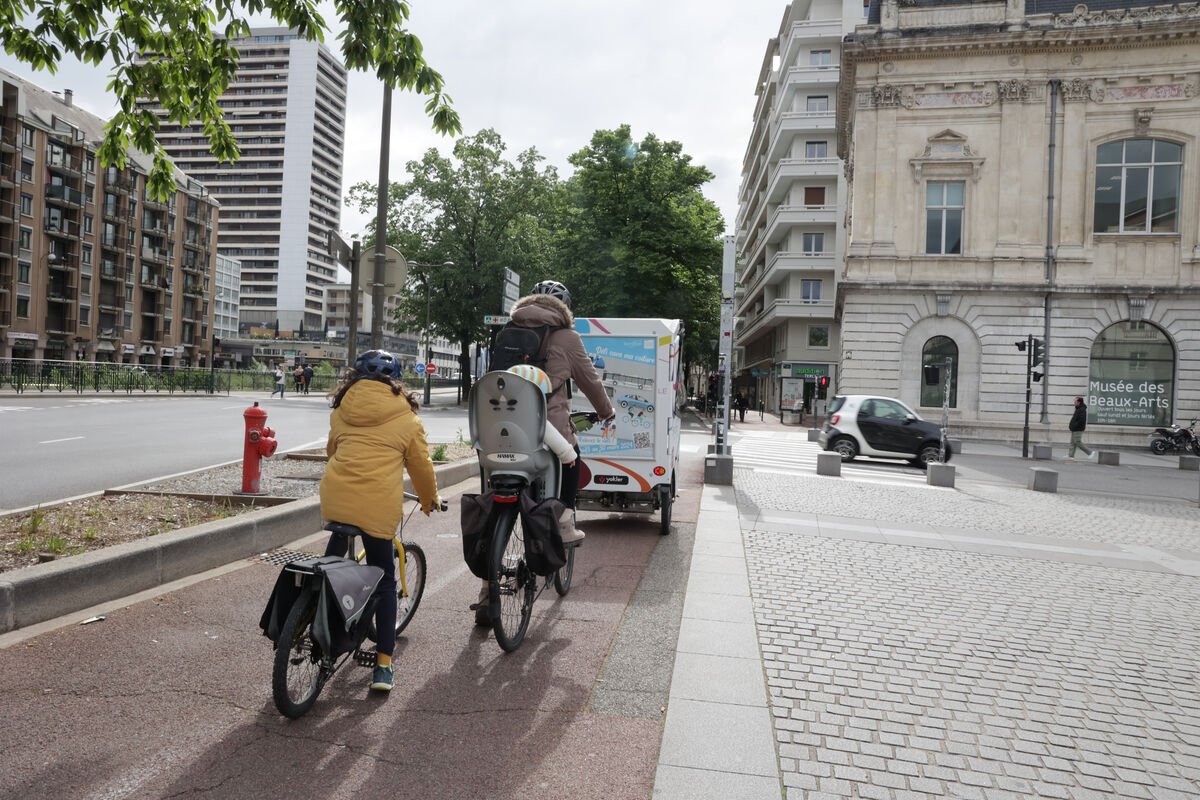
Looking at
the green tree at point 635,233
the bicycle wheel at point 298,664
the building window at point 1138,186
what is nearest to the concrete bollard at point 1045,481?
the bicycle wheel at point 298,664

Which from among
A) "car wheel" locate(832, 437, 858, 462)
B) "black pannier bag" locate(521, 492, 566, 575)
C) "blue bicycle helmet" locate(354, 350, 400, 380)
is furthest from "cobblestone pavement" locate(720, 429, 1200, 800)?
"car wheel" locate(832, 437, 858, 462)

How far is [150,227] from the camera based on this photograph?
226 feet

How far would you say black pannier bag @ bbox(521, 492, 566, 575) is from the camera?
4.05m

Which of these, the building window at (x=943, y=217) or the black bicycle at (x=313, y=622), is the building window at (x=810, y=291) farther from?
the black bicycle at (x=313, y=622)

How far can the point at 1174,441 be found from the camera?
25.8 m

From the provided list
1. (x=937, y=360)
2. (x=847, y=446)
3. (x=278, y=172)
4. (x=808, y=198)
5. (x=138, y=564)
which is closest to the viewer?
(x=138, y=564)

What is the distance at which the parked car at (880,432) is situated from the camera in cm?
1842

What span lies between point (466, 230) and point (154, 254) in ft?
133

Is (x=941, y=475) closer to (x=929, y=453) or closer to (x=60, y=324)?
(x=929, y=453)

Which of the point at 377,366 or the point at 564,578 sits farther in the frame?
the point at 564,578

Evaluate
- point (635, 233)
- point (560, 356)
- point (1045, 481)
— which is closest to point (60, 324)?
point (635, 233)

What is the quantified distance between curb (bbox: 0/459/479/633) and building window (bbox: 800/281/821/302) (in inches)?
1876

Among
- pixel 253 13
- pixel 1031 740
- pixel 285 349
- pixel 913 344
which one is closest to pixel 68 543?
pixel 253 13

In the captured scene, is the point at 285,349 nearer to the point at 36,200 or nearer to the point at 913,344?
the point at 36,200
